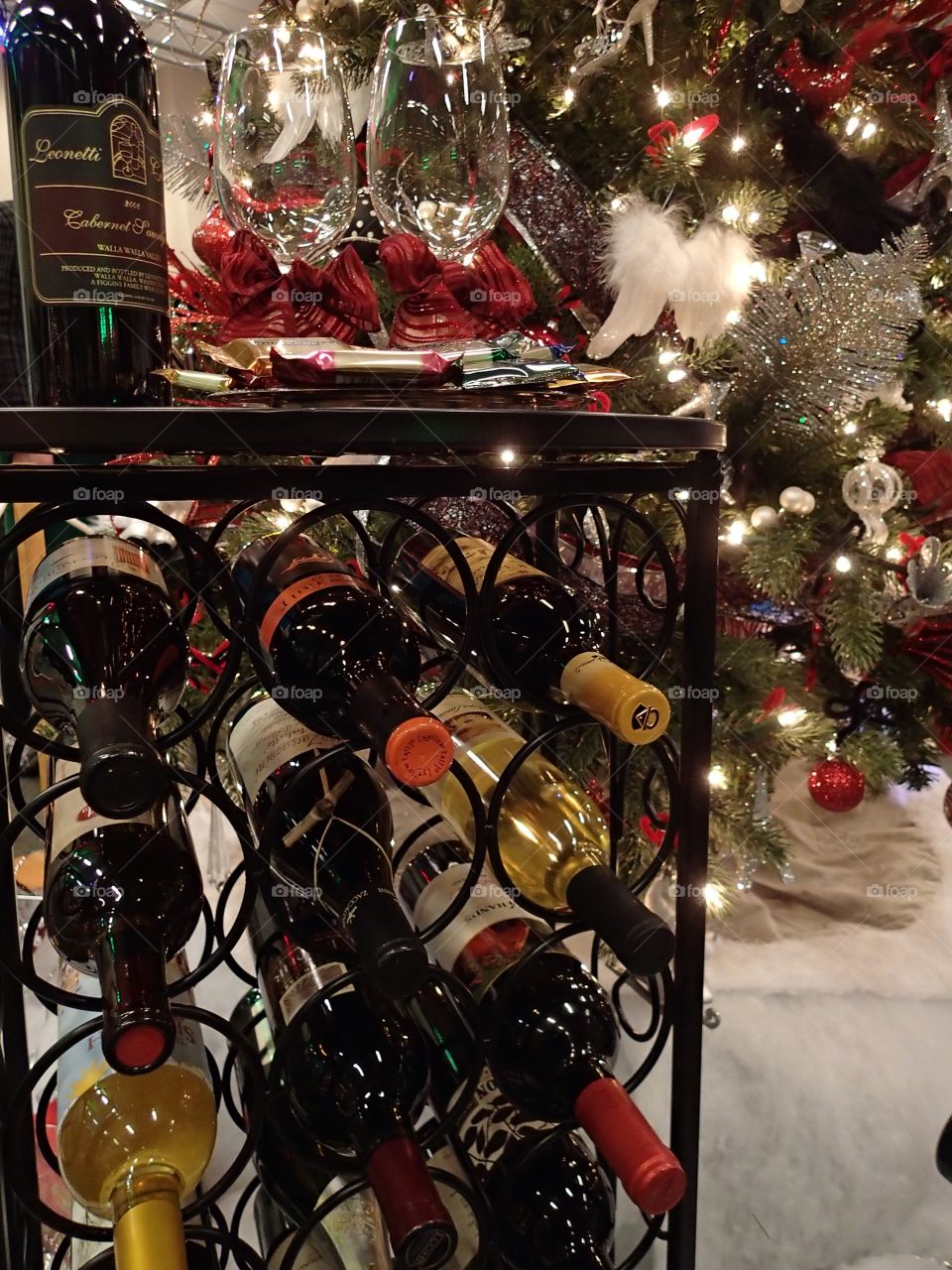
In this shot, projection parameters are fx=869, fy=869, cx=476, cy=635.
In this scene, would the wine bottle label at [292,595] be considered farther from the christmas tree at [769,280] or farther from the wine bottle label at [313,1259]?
the christmas tree at [769,280]

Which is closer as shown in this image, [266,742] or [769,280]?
[266,742]

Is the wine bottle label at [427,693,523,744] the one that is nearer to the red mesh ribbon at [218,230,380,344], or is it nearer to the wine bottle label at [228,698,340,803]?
the wine bottle label at [228,698,340,803]

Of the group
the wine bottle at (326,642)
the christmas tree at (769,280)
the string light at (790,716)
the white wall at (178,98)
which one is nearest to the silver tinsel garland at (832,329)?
the christmas tree at (769,280)

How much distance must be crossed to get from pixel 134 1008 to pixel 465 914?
224mm

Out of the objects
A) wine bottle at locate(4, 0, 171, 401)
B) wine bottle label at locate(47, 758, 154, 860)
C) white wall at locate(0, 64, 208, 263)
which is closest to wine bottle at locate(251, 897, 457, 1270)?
wine bottle label at locate(47, 758, 154, 860)

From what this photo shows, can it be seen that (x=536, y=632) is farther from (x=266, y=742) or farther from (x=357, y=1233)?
(x=357, y=1233)

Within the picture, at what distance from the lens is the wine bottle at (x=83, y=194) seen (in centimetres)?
42

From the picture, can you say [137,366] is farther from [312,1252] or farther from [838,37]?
[838,37]

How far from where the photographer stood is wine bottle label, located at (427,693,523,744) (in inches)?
23.9

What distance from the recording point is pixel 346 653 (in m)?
0.47

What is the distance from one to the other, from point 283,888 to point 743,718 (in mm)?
915

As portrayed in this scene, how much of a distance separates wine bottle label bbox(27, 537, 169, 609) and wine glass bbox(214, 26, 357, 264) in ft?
0.84

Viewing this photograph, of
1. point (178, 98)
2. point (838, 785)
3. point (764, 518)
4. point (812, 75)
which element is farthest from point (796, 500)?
point (178, 98)

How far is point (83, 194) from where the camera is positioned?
1.37 ft
